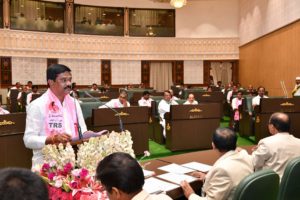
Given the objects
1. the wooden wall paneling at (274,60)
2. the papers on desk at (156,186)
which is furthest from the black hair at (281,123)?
the wooden wall paneling at (274,60)

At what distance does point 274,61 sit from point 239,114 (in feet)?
20.7

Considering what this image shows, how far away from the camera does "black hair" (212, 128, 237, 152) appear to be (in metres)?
2.75

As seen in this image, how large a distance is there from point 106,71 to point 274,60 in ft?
27.7

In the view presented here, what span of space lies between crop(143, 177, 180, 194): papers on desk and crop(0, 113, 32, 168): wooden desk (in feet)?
9.57

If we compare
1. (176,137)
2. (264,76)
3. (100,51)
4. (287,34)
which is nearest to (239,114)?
(176,137)

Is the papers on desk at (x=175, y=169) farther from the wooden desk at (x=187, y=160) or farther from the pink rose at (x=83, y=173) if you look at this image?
the pink rose at (x=83, y=173)

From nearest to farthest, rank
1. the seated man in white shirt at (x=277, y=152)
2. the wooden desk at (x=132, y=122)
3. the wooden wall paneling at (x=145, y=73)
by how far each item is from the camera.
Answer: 1. the seated man in white shirt at (x=277, y=152)
2. the wooden desk at (x=132, y=122)
3. the wooden wall paneling at (x=145, y=73)

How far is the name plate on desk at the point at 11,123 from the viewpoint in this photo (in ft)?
16.1

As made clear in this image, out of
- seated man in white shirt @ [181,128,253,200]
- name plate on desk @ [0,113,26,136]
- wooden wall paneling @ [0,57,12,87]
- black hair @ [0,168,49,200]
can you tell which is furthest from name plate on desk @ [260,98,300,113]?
wooden wall paneling @ [0,57,12,87]

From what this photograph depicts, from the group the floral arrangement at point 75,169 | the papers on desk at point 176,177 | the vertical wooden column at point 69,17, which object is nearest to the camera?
the floral arrangement at point 75,169

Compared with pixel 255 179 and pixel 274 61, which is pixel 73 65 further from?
pixel 255 179

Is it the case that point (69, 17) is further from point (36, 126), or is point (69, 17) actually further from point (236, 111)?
point (36, 126)

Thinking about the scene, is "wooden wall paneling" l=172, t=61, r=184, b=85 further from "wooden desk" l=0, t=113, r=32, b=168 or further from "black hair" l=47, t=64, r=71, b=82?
"black hair" l=47, t=64, r=71, b=82

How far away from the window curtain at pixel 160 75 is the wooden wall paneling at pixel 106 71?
2.37 m
